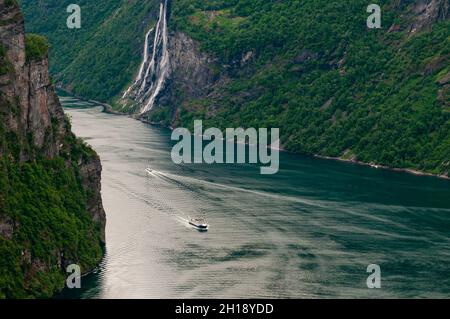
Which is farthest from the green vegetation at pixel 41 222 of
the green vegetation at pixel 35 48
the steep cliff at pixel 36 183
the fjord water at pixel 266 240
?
the green vegetation at pixel 35 48

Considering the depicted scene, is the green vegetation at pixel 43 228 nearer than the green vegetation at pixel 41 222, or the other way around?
the green vegetation at pixel 43 228

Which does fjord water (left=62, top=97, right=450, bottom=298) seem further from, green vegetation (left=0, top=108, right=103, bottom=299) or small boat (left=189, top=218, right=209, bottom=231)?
green vegetation (left=0, top=108, right=103, bottom=299)

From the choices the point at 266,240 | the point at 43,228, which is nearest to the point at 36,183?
the point at 43,228

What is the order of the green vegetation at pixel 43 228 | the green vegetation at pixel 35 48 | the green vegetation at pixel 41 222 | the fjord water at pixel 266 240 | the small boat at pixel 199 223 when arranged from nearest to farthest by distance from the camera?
the green vegetation at pixel 43 228, the green vegetation at pixel 41 222, the fjord water at pixel 266 240, the green vegetation at pixel 35 48, the small boat at pixel 199 223

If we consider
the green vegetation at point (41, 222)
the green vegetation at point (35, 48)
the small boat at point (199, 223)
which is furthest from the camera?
the small boat at point (199, 223)

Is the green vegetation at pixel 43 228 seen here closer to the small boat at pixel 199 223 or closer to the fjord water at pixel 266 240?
the fjord water at pixel 266 240

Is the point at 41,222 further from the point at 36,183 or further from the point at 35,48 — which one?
the point at 35,48
